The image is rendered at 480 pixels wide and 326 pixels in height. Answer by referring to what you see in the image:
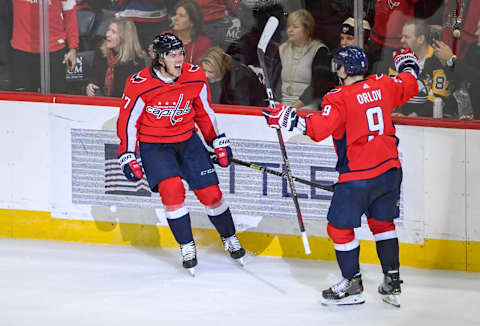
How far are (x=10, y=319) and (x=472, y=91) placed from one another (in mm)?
2400

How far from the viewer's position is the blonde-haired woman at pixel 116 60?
5172 millimetres

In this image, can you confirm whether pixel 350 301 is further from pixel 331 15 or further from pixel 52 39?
pixel 52 39

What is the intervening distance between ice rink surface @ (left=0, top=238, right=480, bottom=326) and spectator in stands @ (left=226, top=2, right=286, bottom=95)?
0.98 meters

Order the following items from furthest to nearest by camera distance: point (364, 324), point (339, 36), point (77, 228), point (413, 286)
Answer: point (77, 228)
point (339, 36)
point (413, 286)
point (364, 324)

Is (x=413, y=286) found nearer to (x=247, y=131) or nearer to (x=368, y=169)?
(x=368, y=169)

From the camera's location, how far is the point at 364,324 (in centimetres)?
395

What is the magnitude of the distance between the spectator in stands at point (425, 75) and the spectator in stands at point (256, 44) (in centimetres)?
61

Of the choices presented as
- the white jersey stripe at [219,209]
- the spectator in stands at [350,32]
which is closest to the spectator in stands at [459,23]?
the spectator in stands at [350,32]

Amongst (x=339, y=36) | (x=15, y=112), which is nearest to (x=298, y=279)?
(x=339, y=36)

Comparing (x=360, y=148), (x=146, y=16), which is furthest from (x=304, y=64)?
(x=360, y=148)

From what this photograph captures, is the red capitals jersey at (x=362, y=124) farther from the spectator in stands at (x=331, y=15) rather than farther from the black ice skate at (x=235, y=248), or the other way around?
the black ice skate at (x=235, y=248)

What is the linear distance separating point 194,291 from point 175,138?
77cm

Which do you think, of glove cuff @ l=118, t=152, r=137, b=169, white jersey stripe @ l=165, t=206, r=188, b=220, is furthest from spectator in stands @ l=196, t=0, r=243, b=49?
white jersey stripe @ l=165, t=206, r=188, b=220

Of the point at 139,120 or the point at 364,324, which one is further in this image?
the point at 139,120
